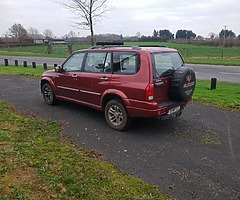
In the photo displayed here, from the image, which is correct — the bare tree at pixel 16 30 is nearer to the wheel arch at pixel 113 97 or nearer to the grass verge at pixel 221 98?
the grass verge at pixel 221 98

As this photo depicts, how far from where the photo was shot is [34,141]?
4367mm

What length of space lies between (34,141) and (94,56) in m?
2.38

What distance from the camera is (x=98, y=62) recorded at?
544 centimetres

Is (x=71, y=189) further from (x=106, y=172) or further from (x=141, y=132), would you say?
(x=141, y=132)

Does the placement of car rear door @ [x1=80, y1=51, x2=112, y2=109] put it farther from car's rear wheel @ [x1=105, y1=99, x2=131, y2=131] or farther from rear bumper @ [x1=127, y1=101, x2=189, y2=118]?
rear bumper @ [x1=127, y1=101, x2=189, y2=118]

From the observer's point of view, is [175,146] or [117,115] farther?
[117,115]

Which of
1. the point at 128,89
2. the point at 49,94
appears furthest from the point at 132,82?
the point at 49,94

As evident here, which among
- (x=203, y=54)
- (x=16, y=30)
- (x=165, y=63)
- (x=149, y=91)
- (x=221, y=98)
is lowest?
(x=221, y=98)

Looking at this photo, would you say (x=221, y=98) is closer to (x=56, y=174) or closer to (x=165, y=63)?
(x=165, y=63)

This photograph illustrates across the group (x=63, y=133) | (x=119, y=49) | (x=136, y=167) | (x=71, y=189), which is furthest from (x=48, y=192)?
(x=119, y=49)

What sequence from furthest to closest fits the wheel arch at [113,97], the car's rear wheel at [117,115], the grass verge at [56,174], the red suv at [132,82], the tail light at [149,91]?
the car's rear wheel at [117,115] → the wheel arch at [113,97] → the red suv at [132,82] → the tail light at [149,91] → the grass verge at [56,174]

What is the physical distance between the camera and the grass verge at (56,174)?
2.85 metres

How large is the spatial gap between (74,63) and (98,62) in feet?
3.21

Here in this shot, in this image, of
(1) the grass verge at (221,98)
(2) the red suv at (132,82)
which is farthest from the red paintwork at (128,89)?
(1) the grass verge at (221,98)
